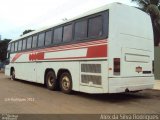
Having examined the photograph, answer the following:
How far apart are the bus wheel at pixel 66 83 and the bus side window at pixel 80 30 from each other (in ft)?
5.69

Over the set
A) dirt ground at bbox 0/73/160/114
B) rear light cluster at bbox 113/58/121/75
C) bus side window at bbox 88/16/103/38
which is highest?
bus side window at bbox 88/16/103/38

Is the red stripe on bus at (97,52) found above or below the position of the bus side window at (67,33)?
below

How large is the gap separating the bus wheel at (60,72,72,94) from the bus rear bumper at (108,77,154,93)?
2.70 metres

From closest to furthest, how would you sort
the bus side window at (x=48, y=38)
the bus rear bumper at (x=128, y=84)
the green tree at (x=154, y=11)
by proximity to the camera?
the bus rear bumper at (x=128, y=84) < the bus side window at (x=48, y=38) < the green tree at (x=154, y=11)

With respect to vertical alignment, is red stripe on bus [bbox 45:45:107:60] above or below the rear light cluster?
above

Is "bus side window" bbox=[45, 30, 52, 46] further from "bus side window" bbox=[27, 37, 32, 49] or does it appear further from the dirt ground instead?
the dirt ground

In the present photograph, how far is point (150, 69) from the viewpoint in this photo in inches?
454

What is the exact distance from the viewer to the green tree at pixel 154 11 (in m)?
26.8

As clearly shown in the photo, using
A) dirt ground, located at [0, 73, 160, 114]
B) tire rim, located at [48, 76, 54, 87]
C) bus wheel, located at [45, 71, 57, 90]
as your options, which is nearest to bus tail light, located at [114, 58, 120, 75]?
dirt ground, located at [0, 73, 160, 114]

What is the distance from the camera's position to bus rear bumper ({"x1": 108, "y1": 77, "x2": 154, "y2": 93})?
32.3ft

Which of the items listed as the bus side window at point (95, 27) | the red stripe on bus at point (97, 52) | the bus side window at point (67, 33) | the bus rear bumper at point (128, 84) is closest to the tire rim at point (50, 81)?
the bus side window at point (67, 33)

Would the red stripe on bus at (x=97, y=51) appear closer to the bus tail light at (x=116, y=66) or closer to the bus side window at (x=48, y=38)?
the bus tail light at (x=116, y=66)

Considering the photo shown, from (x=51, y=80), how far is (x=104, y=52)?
4747 mm

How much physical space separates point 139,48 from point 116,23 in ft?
4.94
